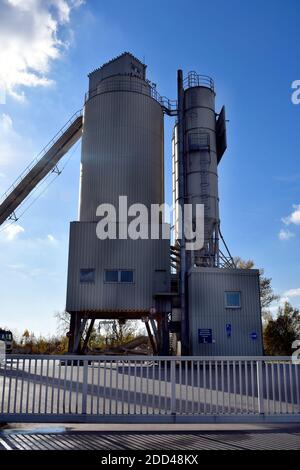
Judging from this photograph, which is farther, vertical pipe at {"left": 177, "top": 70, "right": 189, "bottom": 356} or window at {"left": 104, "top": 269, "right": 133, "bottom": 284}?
window at {"left": 104, "top": 269, "right": 133, "bottom": 284}

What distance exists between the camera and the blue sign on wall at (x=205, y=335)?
22.0 m

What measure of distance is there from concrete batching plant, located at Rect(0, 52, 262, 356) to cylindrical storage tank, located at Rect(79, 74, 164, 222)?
0.23 ft

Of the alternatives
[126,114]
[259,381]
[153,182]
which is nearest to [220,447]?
[259,381]

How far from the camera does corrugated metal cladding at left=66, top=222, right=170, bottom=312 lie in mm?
24594

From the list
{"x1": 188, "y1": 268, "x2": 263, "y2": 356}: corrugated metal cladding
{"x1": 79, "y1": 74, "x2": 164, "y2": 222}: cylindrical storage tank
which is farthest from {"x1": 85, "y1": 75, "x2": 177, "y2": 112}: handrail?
{"x1": 188, "y1": 268, "x2": 263, "y2": 356}: corrugated metal cladding

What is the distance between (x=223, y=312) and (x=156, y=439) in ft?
54.3

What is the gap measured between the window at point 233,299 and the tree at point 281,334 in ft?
63.5

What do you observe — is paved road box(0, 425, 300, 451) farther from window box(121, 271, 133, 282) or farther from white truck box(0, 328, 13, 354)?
white truck box(0, 328, 13, 354)

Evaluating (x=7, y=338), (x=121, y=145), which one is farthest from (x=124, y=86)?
(x=7, y=338)

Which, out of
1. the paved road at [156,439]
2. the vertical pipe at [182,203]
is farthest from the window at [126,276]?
the paved road at [156,439]

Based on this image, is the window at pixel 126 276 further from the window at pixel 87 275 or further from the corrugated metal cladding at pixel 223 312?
the corrugated metal cladding at pixel 223 312

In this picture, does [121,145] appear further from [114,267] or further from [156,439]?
[156,439]

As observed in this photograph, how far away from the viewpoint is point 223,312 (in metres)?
22.6
